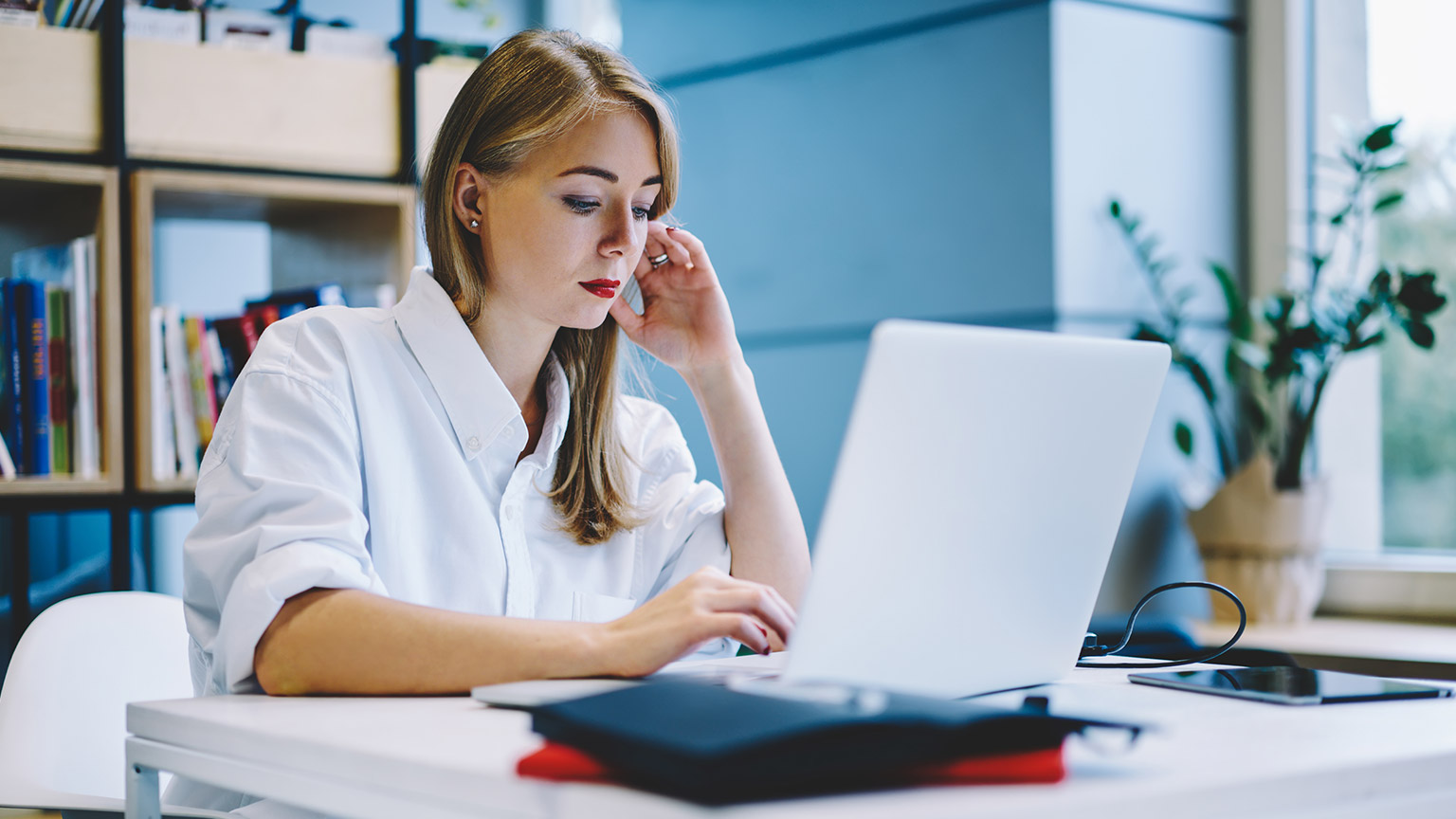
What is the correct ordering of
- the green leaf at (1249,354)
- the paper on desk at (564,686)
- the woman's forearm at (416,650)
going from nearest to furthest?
the paper on desk at (564,686), the woman's forearm at (416,650), the green leaf at (1249,354)

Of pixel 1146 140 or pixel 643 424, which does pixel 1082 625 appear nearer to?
pixel 643 424

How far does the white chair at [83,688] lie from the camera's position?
4.82ft

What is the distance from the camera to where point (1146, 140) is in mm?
2807

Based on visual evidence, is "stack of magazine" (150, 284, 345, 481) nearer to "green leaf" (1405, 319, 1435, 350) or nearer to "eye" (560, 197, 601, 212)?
"eye" (560, 197, 601, 212)

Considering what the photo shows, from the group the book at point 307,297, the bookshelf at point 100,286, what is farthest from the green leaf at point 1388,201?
the bookshelf at point 100,286

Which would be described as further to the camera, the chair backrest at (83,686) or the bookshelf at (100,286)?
the bookshelf at (100,286)

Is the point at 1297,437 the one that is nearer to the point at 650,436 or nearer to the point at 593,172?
the point at 650,436

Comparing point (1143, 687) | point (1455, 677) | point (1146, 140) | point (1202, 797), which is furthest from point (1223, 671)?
point (1146, 140)

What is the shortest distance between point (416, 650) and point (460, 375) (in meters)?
0.43

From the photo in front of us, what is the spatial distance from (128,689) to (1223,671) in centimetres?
119

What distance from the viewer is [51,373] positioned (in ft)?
7.30

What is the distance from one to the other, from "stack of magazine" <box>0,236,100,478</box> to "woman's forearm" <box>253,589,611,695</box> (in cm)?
127

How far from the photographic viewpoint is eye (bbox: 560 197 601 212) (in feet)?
5.07

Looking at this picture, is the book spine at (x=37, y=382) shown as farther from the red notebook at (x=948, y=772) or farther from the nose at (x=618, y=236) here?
the red notebook at (x=948, y=772)
